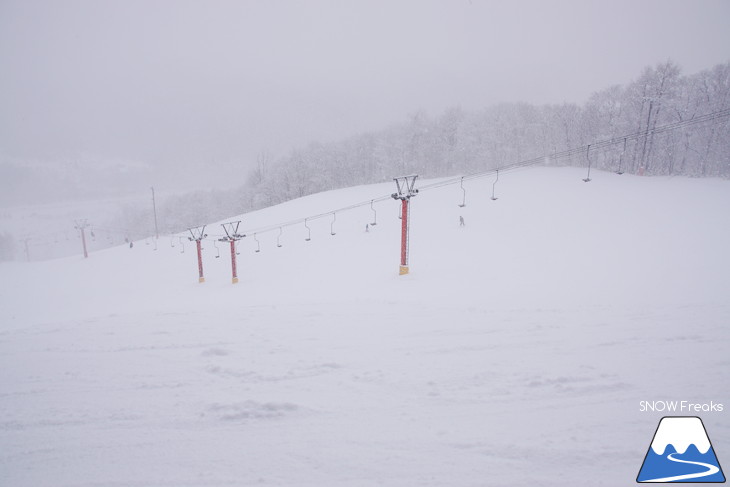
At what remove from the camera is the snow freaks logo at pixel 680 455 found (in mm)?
3324

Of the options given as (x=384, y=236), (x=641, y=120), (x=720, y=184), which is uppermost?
(x=641, y=120)

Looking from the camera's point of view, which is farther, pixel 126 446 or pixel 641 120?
pixel 641 120

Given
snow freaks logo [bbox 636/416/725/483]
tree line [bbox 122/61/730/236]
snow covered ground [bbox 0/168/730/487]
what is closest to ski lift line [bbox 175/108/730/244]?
tree line [bbox 122/61/730/236]

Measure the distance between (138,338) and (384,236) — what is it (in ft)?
69.6

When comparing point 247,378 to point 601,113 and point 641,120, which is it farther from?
point 601,113

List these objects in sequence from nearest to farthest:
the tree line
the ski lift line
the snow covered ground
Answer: the snow covered ground → the ski lift line → the tree line

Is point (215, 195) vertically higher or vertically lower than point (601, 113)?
lower

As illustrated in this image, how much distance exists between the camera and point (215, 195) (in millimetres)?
99062

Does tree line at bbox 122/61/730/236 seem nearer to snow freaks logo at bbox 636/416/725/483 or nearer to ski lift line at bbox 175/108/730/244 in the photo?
ski lift line at bbox 175/108/730/244

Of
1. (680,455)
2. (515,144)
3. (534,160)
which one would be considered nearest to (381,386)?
(680,455)

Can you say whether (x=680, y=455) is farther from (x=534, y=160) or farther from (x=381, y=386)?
(x=534, y=160)

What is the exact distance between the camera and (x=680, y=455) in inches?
145

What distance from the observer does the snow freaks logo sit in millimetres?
3324

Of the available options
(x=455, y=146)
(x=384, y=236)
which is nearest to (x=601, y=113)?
(x=455, y=146)
